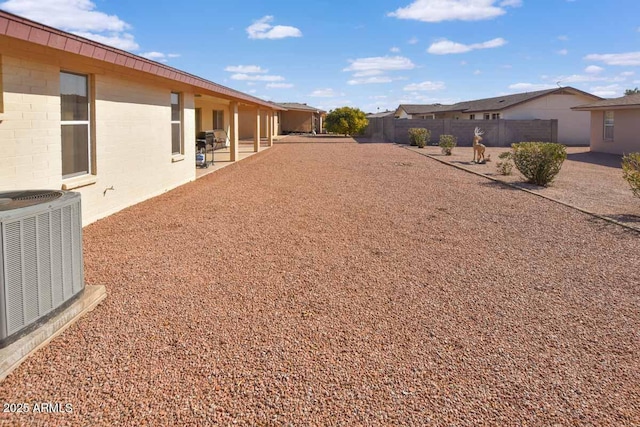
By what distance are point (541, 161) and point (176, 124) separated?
935cm

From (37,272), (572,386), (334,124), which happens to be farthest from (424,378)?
(334,124)

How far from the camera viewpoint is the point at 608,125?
27484 mm

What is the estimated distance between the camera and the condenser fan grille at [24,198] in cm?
397

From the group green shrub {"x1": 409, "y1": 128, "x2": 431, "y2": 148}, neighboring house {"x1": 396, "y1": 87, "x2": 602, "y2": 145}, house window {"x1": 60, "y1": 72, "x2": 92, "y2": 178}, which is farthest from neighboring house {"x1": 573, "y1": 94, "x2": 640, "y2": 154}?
house window {"x1": 60, "y1": 72, "x2": 92, "y2": 178}

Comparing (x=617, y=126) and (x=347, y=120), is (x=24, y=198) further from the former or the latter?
(x=347, y=120)

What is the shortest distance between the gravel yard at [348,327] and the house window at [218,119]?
71.2 feet

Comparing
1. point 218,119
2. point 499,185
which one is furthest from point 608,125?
point 218,119

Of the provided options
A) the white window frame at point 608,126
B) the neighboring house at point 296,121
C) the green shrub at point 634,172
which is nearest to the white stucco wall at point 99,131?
the green shrub at point 634,172

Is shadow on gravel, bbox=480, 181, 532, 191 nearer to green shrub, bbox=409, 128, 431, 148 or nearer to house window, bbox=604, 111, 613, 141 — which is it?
house window, bbox=604, 111, 613, 141

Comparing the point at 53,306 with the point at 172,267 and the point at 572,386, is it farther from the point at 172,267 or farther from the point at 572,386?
the point at 572,386

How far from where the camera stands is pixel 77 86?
8172 millimetres

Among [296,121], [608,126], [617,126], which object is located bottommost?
[617,126]

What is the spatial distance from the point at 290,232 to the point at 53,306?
4247 mm

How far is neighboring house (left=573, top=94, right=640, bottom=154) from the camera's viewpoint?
966 inches
